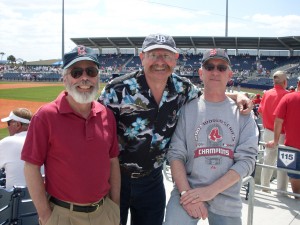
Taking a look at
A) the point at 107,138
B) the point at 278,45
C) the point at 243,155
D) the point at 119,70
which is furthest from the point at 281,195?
the point at 119,70

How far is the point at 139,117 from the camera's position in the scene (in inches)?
124

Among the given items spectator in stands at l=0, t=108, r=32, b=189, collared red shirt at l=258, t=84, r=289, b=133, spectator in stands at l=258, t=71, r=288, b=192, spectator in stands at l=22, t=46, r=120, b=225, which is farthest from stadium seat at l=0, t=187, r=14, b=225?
collared red shirt at l=258, t=84, r=289, b=133

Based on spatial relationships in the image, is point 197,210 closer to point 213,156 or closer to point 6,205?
point 213,156

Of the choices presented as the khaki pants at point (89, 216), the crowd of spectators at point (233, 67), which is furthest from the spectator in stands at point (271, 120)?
the crowd of spectators at point (233, 67)

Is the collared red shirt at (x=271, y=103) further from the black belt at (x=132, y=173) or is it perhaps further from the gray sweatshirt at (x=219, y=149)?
the black belt at (x=132, y=173)

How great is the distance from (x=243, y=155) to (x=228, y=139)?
6.9 inches

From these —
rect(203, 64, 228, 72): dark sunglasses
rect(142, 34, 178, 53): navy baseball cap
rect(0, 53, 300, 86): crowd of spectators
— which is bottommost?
rect(203, 64, 228, 72): dark sunglasses

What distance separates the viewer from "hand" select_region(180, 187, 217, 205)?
2.78 meters

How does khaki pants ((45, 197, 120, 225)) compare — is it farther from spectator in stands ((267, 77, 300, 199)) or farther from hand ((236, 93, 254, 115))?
spectator in stands ((267, 77, 300, 199))

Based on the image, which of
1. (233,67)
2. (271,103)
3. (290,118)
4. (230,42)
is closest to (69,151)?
(290,118)

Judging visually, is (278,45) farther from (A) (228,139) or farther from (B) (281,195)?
(A) (228,139)

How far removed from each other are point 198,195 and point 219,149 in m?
0.41

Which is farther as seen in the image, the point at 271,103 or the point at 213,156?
the point at 271,103

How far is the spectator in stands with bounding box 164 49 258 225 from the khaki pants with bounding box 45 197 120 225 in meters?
0.45
